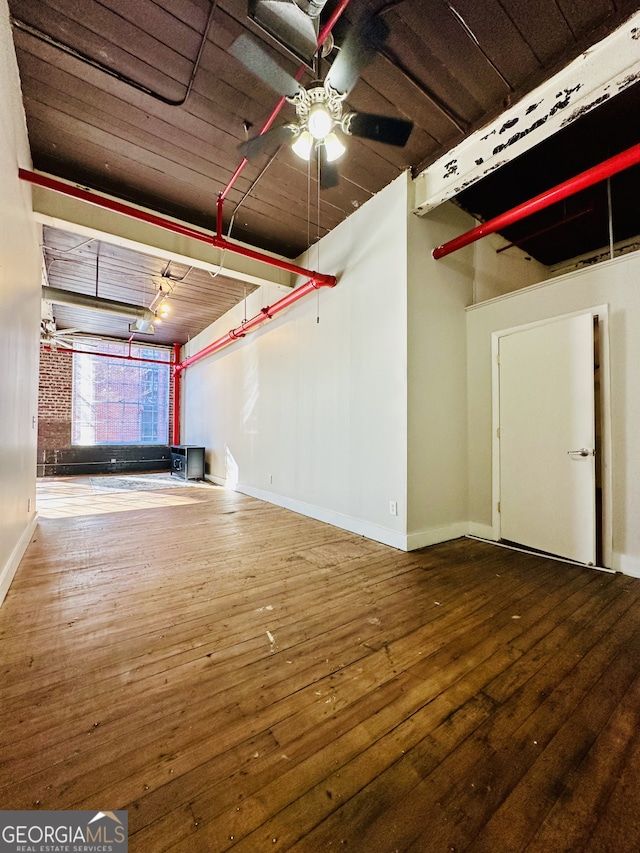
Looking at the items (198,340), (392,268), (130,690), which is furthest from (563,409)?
(198,340)

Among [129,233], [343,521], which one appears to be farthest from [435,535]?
[129,233]

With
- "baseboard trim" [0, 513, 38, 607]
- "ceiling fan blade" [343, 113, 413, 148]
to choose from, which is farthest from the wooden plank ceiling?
"baseboard trim" [0, 513, 38, 607]

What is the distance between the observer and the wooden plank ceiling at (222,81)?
6.23ft

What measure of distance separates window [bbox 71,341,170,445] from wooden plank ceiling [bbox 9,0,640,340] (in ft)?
19.6

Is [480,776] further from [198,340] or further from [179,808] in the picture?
[198,340]

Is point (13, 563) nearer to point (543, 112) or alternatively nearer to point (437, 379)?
point (437, 379)

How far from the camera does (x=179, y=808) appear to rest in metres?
0.95

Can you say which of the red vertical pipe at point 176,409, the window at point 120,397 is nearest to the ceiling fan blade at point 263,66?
the window at point 120,397

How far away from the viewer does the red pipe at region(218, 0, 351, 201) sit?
1.71 m

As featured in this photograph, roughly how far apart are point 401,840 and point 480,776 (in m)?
0.33

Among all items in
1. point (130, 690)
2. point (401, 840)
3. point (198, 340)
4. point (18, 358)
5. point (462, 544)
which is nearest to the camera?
point (401, 840)

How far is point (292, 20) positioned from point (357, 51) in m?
0.66

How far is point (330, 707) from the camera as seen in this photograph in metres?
1.31

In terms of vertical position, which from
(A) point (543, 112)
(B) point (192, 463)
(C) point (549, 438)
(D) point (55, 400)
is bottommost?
(B) point (192, 463)
